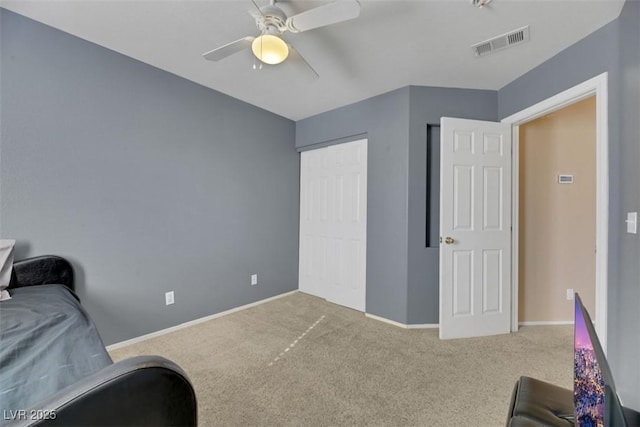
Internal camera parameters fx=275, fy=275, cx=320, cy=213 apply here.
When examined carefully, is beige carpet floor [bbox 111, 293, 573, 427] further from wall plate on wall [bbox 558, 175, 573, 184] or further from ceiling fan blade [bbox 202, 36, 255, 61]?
ceiling fan blade [bbox 202, 36, 255, 61]

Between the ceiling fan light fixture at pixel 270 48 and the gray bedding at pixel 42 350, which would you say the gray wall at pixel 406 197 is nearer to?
the ceiling fan light fixture at pixel 270 48

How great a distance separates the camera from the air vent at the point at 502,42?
193 centimetres

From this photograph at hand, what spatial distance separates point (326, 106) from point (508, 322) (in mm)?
3050

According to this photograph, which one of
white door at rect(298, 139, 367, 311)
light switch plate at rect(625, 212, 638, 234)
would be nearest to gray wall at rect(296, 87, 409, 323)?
white door at rect(298, 139, 367, 311)

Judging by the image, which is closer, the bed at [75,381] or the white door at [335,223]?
the bed at [75,381]

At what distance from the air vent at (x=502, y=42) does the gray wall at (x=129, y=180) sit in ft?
7.91

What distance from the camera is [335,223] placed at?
143 inches

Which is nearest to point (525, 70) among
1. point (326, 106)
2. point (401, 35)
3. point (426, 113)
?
point (426, 113)

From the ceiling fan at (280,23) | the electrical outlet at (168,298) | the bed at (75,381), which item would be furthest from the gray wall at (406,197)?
the bed at (75,381)

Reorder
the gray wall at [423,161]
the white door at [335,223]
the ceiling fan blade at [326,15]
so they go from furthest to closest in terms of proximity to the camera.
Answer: the white door at [335,223] → the gray wall at [423,161] → the ceiling fan blade at [326,15]

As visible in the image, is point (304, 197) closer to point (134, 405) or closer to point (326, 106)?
point (326, 106)

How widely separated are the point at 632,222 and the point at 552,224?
1460 millimetres

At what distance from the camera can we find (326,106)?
3.43 meters

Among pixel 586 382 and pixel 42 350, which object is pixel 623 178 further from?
pixel 42 350
